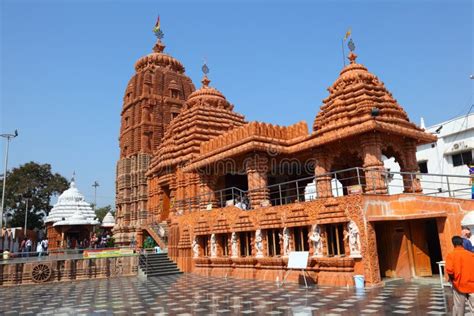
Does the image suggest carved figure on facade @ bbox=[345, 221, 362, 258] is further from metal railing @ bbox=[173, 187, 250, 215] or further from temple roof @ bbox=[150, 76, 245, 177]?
temple roof @ bbox=[150, 76, 245, 177]

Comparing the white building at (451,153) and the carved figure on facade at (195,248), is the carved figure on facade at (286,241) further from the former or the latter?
the white building at (451,153)

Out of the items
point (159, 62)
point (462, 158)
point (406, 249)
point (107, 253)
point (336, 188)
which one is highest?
point (159, 62)

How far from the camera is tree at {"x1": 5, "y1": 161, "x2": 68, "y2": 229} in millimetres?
55141

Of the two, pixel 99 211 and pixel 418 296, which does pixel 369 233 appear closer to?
pixel 418 296

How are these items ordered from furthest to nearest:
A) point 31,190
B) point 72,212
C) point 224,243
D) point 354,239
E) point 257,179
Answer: point 31,190
point 72,212
point 257,179
point 224,243
point 354,239

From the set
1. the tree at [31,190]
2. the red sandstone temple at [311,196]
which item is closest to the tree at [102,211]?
the tree at [31,190]

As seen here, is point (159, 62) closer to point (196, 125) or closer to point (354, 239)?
point (196, 125)

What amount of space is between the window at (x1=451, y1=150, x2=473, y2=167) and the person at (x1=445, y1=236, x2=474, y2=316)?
24.0m

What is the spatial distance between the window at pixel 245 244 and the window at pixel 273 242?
1.13 metres

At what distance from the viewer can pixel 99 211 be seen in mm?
88062

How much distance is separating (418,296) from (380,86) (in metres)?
10.8

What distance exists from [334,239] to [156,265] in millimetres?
10186

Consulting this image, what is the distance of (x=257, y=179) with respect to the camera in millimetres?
17859

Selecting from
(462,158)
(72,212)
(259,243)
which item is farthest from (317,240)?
(72,212)
